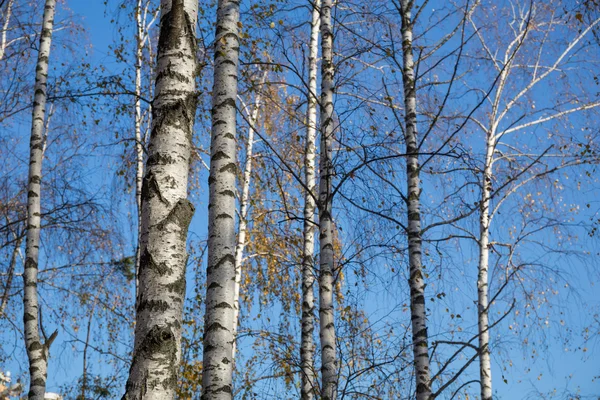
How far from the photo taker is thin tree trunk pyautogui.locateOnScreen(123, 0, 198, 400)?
9.73ft

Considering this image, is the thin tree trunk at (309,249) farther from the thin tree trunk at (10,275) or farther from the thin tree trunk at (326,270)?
the thin tree trunk at (10,275)

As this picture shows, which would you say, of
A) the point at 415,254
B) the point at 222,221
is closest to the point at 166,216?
the point at 222,221

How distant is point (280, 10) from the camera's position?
7.42 metres

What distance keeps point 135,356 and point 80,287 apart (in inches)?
295

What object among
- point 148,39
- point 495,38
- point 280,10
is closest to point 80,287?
point 148,39

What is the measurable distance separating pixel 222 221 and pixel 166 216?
65.3 inches

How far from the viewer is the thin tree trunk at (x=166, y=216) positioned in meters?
2.97

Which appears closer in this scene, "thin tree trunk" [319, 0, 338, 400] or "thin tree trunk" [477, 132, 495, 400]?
"thin tree trunk" [319, 0, 338, 400]

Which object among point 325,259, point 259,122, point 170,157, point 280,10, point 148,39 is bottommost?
point 170,157

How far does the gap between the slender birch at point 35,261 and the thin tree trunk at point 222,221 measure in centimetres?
318

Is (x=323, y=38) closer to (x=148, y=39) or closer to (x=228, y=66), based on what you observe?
(x=228, y=66)

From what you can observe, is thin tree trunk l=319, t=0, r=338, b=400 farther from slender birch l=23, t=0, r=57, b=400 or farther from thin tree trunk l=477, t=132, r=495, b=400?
thin tree trunk l=477, t=132, r=495, b=400

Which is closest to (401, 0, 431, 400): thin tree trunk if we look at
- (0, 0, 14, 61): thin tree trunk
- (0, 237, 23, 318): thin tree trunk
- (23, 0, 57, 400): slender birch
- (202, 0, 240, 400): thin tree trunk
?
(202, 0, 240, 400): thin tree trunk

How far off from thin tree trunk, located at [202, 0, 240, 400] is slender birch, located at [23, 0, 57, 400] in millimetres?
3180
